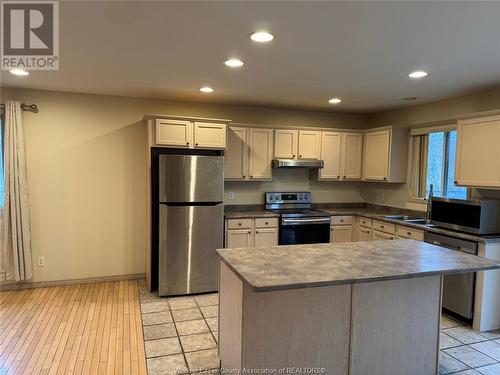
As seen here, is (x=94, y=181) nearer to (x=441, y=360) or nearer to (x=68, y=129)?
(x=68, y=129)

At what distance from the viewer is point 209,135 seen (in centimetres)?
429

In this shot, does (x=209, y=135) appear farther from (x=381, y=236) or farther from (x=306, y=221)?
(x=381, y=236)

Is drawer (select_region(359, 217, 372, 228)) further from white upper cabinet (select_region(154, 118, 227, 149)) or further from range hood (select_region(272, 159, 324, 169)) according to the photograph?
white upper cabinet (select_region(154, 118, 227, 149))

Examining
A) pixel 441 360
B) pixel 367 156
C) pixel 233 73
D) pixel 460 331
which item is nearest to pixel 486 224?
pixel 460 331

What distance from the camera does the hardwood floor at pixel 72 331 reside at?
2645 millimetres

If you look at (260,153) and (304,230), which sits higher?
(260,153)

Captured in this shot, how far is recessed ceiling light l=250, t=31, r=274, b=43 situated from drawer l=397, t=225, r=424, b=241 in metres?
2.78

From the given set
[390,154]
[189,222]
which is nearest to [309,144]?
[390,154]

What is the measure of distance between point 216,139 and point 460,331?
3328 mm

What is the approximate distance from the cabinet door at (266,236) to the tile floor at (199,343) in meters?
1.07

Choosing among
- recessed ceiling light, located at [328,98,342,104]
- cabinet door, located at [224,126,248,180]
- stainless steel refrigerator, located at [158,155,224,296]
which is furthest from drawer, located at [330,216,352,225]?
stainless steel refrigerator, located at [158,155,224,296]

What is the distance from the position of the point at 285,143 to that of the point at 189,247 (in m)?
2.06

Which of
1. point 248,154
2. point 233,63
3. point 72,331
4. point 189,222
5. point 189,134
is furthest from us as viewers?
point 248,154

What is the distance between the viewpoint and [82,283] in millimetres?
4434
